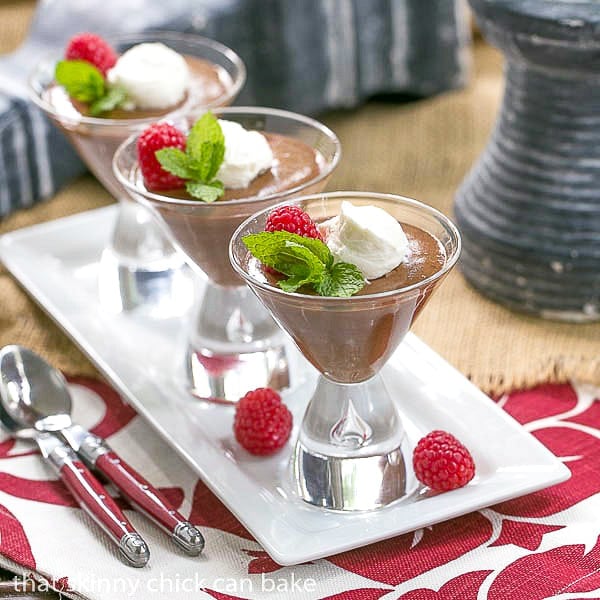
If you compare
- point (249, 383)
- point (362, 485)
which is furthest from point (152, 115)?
point (362, 485)

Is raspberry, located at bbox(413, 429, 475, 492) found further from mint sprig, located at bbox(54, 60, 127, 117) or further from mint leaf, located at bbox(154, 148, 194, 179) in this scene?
mint sprig, located at bbox(54, 60, 127, 117)

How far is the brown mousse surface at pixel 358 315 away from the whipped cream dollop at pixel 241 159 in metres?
0.22

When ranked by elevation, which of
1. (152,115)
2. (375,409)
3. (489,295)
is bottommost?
(489,295)

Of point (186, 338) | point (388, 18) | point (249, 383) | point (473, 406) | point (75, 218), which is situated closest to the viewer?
point (473, 406)

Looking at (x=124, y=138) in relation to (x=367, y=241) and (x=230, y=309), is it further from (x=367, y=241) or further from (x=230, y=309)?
(x=367, y=241)

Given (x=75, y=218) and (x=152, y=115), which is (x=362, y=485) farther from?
(x=75, y=218)

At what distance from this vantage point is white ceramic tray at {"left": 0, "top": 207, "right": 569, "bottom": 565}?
4.47 ft

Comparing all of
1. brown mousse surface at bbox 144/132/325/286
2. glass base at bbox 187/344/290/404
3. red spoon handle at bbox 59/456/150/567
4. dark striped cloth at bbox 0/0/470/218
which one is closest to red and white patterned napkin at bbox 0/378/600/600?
red spoon handle at bbox 59/456/150/567

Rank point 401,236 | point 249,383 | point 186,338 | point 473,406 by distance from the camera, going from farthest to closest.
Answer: point 186,338 → point 249,383 → point 473,406 → point 401,236

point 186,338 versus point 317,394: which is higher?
point 317,394

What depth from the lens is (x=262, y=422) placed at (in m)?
1.50

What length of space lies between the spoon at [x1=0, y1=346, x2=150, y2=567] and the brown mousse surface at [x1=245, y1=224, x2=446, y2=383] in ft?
1.01

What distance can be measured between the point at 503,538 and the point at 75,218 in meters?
1.12

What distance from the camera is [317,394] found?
146cm
